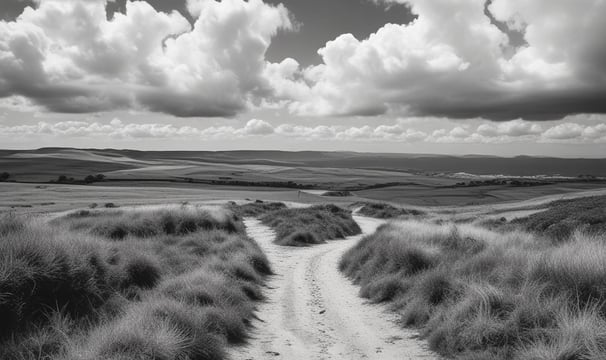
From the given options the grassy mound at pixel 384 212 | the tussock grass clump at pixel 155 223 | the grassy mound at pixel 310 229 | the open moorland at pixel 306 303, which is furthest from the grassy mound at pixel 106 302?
the grassy mound at pixel 384 212

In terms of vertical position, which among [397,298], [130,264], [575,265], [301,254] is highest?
[575,265]

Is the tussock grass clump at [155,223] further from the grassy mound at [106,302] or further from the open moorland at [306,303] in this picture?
the grassy mound at [106,302]

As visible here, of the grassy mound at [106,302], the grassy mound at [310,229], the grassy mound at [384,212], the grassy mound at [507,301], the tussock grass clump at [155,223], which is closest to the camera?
the grassy mound at [507,301]

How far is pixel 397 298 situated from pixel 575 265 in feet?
14.2

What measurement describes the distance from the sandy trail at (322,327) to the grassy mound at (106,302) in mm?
576

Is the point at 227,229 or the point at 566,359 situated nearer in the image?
the point at 566,359

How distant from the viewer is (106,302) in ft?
28.4

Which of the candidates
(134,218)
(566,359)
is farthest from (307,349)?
(134,218)

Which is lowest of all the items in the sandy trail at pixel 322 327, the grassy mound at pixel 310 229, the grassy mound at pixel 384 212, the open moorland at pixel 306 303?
the grassy mound at pixel 384 212

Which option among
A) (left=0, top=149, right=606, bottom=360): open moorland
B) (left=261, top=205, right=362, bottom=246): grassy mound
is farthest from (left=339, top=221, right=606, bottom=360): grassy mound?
(left=261, top=205, right=362, bottom=246): grassy mound

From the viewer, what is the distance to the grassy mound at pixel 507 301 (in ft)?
19.7

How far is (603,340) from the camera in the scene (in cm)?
569

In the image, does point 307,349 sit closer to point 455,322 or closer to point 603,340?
point 455,322

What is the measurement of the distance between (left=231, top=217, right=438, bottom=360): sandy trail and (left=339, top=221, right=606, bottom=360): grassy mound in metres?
0.53
